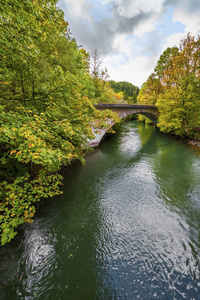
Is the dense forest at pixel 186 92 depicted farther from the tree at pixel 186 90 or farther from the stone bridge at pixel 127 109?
the stone bridge at pixel 127 109

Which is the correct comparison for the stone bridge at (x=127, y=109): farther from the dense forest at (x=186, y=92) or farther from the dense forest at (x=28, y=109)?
the dense forest at (x=28, y=109)

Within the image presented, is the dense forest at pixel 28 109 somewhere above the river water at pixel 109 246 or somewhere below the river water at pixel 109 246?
above

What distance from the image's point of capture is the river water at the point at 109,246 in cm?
368

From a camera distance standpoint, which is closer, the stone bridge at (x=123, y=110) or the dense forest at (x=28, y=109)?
the dense forest at (x=28, y=109)

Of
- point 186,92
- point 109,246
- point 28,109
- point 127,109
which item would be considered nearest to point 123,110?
point 127,109

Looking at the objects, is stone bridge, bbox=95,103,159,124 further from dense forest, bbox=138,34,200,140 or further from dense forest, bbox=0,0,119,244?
dense forest, bbox=0,0,119,244

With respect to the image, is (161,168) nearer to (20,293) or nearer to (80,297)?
(80,297)

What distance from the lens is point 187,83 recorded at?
16.7m

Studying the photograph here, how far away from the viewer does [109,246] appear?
15.9 ft

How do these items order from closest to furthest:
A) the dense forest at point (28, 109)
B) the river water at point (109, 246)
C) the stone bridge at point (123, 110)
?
1. the dense forest at point (28, 109)
2. the river water at point (109, 246)
3. the stone bridge at point (123, 110)

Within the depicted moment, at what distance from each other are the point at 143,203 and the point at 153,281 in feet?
11.3

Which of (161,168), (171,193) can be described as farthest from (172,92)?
(171,193)

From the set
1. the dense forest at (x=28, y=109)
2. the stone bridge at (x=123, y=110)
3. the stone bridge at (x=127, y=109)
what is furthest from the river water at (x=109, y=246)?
the stone bridge at (x=127, y=109)

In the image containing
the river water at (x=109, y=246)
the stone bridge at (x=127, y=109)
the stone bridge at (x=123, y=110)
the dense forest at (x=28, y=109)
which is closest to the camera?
the dense forest at (x=28, y=109)
